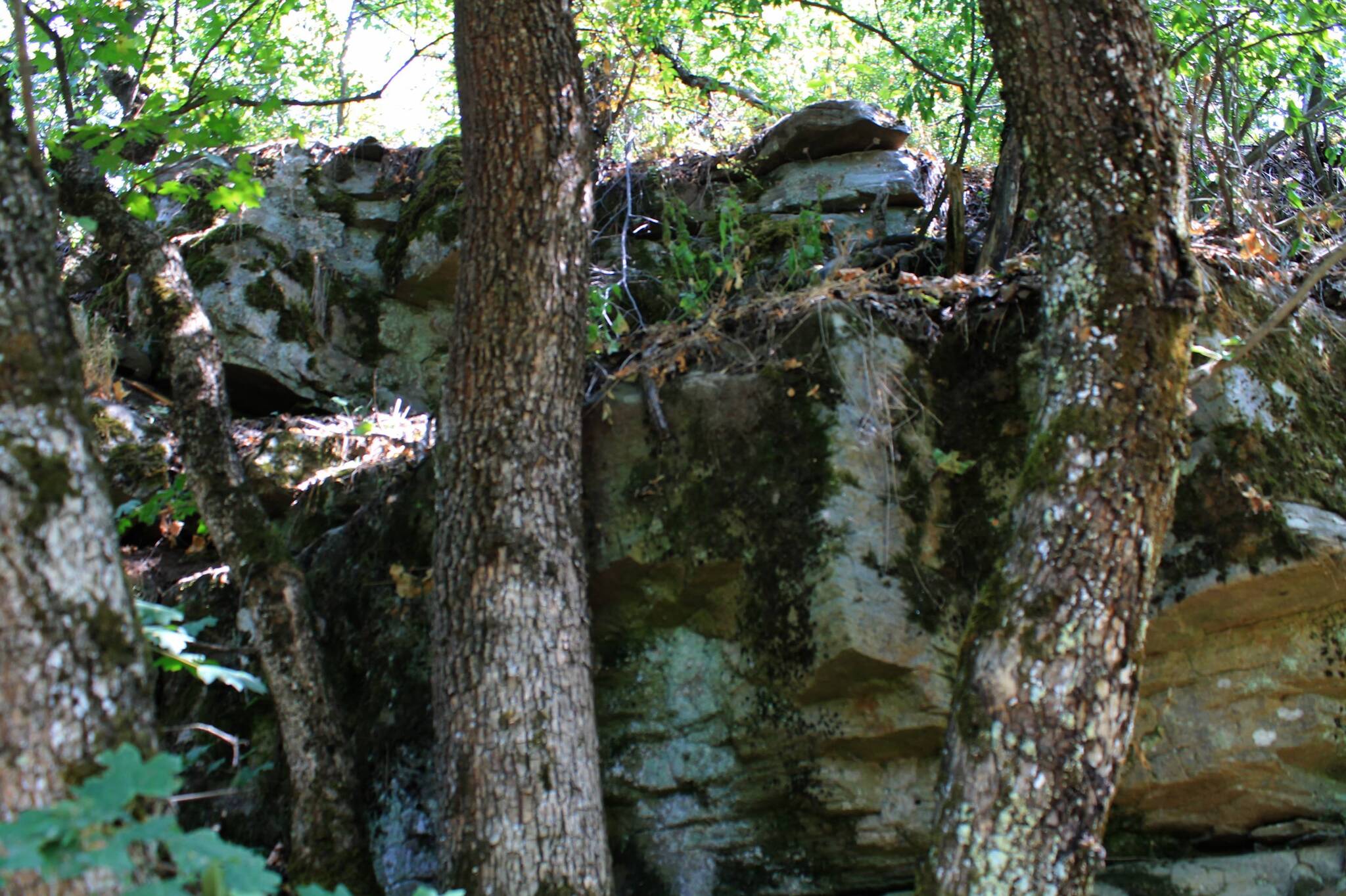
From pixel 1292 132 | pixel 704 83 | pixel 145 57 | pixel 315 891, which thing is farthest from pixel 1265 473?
pixel 145 57

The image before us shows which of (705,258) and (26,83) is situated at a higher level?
(26,83)

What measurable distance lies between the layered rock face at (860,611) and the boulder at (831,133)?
7.06 ft

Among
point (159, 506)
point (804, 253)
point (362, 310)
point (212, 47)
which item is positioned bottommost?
point (159, 506)

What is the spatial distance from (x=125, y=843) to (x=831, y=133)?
223 inches

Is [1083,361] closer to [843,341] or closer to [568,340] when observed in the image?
[843,341]

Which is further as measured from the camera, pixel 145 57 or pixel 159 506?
pixel 159 506

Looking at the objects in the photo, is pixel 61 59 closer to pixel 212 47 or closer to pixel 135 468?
pixel 212 47

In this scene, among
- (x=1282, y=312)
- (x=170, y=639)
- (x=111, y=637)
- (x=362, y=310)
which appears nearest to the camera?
(x=111, y=637)

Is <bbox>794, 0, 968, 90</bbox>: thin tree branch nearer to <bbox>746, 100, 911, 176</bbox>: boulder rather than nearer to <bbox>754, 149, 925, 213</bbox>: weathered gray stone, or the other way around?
<bbox>746, 100, 911, 176</bbox>: boulder

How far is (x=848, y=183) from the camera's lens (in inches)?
249

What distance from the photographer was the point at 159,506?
5.22 m

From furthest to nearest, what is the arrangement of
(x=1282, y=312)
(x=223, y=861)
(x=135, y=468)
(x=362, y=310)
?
(x=362, y=310) < (x=135, y=468) < (x=1282, y=312) < (x=223, y=861)

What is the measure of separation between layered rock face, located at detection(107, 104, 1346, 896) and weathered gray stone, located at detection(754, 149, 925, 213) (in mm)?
1706

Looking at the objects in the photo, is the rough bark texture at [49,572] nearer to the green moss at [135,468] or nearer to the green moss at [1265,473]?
the green moss at [135,468]
